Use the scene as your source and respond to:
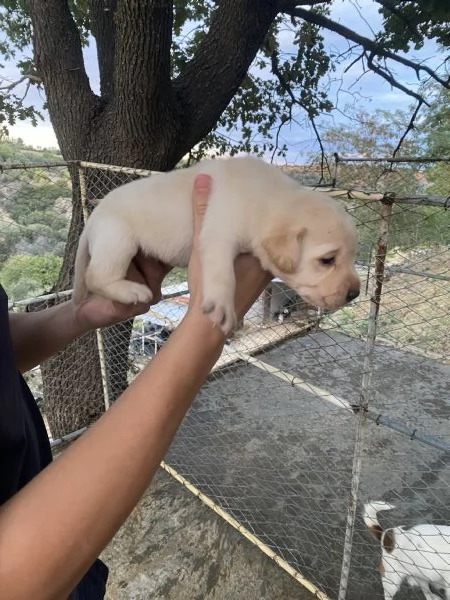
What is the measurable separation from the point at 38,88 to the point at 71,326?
14.2 ft

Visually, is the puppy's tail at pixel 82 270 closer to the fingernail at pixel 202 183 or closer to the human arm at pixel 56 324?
the human arm at pixel 56 324

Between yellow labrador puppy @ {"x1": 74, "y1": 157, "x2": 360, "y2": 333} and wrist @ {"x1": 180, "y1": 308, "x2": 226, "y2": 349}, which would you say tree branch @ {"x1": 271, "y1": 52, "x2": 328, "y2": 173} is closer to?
yellow labrador puppy @ {"x1": 74, "y1": 157, "x2": 360, "y2": 333}

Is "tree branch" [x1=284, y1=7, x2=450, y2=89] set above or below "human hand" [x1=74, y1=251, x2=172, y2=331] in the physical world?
above

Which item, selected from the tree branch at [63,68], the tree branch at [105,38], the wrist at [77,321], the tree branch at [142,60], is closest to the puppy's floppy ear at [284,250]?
the wrist at [77,321]

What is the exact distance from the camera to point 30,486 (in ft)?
2.27

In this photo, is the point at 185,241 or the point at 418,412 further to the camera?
the point at 418,412

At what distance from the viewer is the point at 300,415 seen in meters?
4.06

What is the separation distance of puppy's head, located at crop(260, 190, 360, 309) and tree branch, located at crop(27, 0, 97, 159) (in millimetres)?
2745

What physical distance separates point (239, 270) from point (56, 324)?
2.07 ft

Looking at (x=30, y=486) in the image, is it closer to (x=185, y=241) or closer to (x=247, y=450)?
(x=185, y=241)

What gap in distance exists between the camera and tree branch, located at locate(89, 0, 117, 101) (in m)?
3.77

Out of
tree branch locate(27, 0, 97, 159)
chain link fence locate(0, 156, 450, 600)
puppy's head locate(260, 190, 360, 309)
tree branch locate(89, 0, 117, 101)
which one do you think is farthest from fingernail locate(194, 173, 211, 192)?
tree branch locate(89, 0, 117, 101)

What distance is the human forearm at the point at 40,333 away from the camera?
139 centimetres

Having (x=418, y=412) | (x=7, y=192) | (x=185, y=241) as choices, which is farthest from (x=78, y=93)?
(x=418, y=412)
